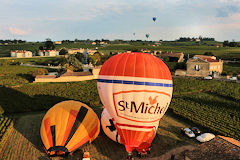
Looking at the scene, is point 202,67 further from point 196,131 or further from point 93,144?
point 93,144

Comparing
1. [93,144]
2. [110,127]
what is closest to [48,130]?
[93,144]

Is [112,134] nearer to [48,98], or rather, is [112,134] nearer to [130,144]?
[130,144]

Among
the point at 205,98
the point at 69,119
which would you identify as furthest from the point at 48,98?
the point at 205,98

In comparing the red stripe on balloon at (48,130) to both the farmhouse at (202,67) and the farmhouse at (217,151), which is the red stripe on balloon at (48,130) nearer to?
the farmhouse at (217,151)

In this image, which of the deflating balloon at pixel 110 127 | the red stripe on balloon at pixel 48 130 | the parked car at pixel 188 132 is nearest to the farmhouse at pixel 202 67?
the parked car at pixel 188 132

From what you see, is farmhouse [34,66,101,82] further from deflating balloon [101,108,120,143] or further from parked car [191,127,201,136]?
parked car [191,127,201,136]

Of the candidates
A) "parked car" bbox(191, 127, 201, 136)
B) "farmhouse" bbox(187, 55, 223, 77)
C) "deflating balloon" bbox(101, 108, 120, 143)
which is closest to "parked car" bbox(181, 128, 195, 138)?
"parked car" bbox(191, 127, 201, 136)
